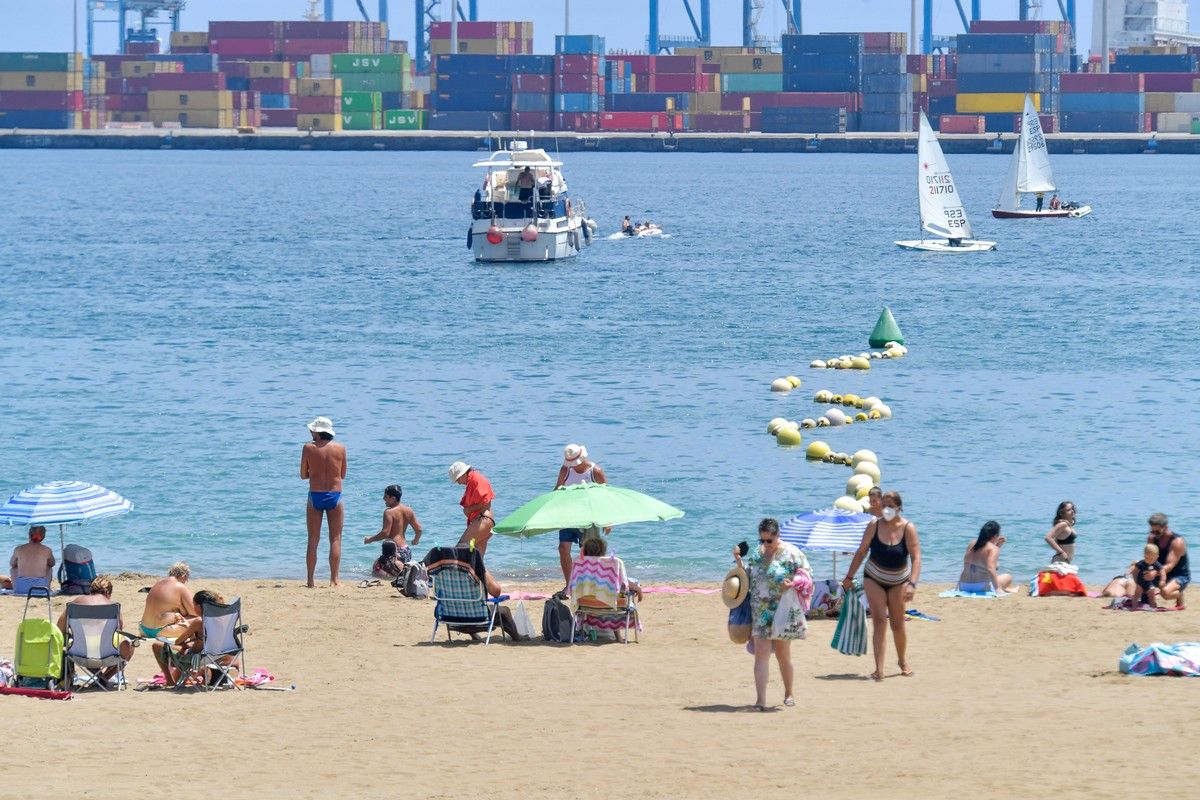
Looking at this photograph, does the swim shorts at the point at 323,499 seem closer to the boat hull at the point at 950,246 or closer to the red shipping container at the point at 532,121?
→ the boat hull at the point at 950,246

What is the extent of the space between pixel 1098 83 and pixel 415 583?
17989cm

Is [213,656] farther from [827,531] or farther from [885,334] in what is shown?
[885,334]

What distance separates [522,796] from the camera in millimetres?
10125

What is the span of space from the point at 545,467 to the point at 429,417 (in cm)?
521

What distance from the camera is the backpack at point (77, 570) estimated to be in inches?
607

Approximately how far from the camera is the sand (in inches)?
408

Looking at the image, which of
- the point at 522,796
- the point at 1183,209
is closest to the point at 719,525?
the point at 522,796

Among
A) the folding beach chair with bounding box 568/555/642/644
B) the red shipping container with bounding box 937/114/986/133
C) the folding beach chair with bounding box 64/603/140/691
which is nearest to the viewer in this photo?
the folding beach chair with bounding box 64/603/140/691

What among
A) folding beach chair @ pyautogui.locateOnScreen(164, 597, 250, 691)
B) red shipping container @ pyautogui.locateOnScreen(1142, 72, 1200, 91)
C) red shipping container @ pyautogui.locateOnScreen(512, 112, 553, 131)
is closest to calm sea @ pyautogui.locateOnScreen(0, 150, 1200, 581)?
folding beach chair @ pyautogui.locateOnScreen(164, 597, 250, 691)

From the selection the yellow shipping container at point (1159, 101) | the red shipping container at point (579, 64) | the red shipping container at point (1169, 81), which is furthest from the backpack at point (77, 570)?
the red shipping container at point (579, 64)

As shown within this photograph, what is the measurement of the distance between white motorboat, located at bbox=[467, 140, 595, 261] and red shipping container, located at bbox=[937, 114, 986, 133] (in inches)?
5179

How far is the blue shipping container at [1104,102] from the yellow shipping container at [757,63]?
29.5 m

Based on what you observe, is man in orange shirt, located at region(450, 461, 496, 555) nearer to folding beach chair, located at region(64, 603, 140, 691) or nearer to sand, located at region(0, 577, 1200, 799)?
sand, located at region(0, 577, 1200, 799)

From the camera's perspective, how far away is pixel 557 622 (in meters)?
14.4
